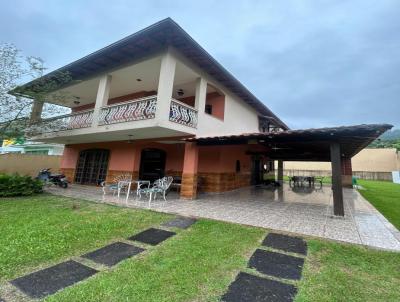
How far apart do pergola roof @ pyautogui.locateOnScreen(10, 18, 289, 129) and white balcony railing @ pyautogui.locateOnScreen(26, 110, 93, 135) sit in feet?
5.83

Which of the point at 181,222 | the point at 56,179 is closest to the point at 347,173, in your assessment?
the point at 181,222

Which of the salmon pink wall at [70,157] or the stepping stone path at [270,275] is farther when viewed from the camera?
the salmon pink wall at [70,157]

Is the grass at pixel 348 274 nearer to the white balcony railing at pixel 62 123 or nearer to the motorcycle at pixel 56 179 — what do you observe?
the white balcony railing at pixel 62 123

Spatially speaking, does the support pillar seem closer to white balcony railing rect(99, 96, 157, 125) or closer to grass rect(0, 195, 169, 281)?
grass rect(0, 195, 169, 281)

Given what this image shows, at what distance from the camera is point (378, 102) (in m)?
102

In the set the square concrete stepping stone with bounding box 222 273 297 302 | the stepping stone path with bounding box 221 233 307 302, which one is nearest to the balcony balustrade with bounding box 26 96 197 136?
the stepping stone path with bounding box 221 233 307 302

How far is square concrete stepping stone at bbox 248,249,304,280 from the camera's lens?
A: 10.1ft

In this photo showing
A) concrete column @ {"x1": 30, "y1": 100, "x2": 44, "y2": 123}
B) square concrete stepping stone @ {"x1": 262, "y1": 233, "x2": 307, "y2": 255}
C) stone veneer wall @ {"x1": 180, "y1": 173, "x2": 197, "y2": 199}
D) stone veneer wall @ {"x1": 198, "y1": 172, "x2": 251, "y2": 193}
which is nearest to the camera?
square concrete stepping stone @ {"x1": 262, "y1": 233, "x2": 307, "y2": 255}

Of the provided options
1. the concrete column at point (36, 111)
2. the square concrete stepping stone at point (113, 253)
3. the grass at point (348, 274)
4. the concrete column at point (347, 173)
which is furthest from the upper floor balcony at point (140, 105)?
the concrete column at point (347, 173)

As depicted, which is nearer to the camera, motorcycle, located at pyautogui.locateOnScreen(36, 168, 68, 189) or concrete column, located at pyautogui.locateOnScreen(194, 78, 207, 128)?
concrete column, located at pyautogui.locateOnScreen(194, 78, 207, 128)

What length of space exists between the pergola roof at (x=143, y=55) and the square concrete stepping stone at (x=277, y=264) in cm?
707

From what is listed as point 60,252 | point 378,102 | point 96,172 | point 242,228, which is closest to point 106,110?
point 96,172

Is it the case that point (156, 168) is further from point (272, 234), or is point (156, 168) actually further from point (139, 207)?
point (272, 234)

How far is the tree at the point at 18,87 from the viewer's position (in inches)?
343
